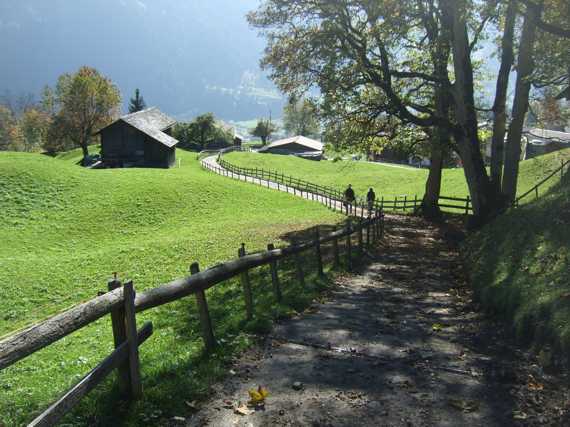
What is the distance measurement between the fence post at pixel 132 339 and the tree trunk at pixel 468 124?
17.9 m

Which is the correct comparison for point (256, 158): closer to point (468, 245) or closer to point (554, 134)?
point (554, 134)

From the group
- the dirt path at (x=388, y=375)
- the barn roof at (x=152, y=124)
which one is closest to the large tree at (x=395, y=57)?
the dirt path at (x=388, y=375)

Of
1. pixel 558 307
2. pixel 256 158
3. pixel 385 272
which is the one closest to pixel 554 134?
pixel 256 158

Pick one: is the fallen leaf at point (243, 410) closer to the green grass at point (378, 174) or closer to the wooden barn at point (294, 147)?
the green grass at point (378, 174)

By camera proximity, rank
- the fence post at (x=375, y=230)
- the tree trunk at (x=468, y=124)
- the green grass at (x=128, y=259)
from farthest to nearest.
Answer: the fence post at (x=375, y=230) → the tree trunk at (x=468, y=124) → the green grass at (x=128, y=259)

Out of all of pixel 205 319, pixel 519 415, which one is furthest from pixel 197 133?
pixel 519 415

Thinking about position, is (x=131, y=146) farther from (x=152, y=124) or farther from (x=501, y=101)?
(x=501, y=101)

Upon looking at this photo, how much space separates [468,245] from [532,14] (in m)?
8.98

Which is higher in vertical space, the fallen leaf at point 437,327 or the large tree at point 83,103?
the large tree at point 83,103

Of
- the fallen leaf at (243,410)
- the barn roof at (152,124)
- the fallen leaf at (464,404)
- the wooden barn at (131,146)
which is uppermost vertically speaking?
the barn roof at (152,124)

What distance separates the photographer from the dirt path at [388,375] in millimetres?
5461

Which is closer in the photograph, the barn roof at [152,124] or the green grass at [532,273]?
the green grass at [532,273]

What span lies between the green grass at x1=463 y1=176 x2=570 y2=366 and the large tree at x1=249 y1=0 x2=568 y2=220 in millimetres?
4909

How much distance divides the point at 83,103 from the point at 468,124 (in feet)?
229
